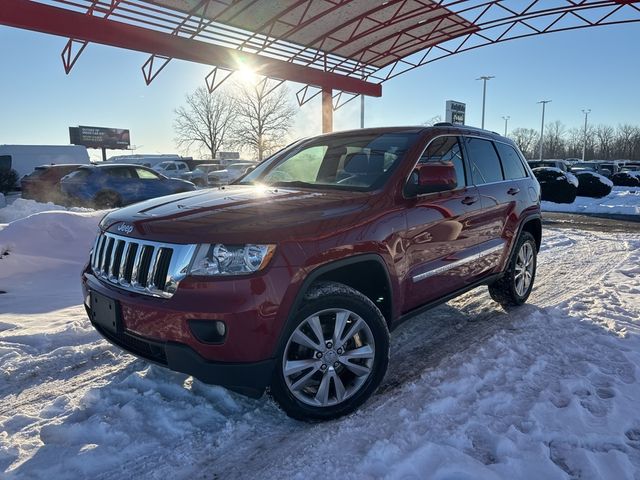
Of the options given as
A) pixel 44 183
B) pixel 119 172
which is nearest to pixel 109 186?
pixel 119 172

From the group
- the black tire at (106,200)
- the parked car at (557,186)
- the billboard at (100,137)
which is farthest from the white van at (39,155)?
the billboard at (100,137)

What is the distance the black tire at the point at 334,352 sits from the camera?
2.57 metres

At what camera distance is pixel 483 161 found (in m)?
4.44

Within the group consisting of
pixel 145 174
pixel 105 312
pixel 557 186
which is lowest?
pixel 105 312

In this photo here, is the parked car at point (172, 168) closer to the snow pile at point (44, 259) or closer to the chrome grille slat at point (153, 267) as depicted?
the snow pile at point (44, 259)

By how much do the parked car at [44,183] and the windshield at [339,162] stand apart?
13216mm

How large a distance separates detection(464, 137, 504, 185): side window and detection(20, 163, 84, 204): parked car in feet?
46.4

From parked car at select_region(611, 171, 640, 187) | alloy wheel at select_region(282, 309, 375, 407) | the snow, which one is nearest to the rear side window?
alloy wheel at select_region(282, 309, 375, 407)

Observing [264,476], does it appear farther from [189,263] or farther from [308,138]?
[308,138]

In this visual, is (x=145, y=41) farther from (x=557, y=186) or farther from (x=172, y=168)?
(x=172, y=168)

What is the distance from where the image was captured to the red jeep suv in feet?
7.83

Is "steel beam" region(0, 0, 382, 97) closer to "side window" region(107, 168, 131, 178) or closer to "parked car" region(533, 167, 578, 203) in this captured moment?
"side window" region(107, 168, 131, 178)

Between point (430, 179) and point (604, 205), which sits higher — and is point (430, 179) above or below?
above

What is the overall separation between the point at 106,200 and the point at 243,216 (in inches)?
452
